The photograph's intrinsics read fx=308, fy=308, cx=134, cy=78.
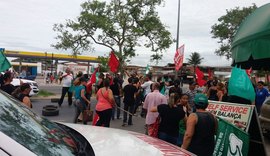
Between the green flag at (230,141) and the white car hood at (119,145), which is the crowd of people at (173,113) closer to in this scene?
the green flag at (230,141)

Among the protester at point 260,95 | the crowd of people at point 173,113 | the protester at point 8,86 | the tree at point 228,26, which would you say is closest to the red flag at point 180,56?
the protester at point 260,95

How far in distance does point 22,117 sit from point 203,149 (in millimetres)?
2967

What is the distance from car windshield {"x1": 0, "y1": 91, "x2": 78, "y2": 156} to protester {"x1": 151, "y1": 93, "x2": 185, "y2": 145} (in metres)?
3.29

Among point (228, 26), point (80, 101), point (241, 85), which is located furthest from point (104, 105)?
point (228, 26)

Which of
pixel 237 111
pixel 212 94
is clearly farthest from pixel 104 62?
pixel 237 111

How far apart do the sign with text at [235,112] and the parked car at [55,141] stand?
3.50 metres

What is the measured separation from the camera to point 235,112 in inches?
238

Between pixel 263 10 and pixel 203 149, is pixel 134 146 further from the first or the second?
pixel 263 10

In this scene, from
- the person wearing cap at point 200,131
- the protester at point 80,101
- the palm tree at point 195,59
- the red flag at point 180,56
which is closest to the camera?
the person wearing cap at point 200,131

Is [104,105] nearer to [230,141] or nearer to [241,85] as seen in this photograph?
[241,85]

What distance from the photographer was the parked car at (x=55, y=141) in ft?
5.31

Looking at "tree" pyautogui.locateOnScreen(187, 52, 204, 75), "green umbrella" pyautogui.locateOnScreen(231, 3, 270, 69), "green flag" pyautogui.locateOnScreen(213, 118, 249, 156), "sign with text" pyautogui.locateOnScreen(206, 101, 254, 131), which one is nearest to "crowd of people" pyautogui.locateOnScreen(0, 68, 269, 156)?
"green flag" pyautogui.locateOnScreen(213, 118, 249, 156)

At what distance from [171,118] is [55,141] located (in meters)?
3.65

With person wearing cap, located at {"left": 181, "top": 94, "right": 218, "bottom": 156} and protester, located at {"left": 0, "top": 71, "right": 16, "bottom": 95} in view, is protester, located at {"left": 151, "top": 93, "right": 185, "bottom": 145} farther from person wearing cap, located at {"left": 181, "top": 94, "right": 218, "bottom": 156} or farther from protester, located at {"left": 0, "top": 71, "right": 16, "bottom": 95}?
protester, located at {"left": 0, "top": 71, "right": 16, "bottom": 95}
